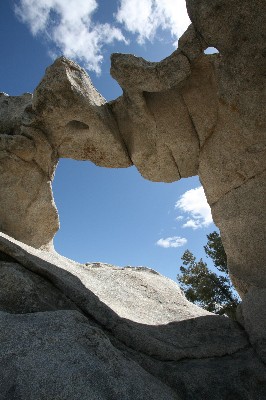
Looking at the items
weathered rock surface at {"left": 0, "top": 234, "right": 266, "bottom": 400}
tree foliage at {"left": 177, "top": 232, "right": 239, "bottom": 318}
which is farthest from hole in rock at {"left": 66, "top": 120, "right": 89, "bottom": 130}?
tree foliage at {"left": 177, "top": 232, "right": 239, "bottom": 318}

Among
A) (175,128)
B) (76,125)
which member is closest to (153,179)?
(175,128)

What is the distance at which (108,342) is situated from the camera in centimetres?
240

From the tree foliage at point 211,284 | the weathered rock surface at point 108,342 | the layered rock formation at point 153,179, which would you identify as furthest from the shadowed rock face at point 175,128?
the tree foliage at point 211,284

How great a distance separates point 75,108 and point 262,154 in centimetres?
327

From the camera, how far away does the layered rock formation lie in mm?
2289

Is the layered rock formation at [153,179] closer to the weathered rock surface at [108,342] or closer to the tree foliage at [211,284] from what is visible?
the weathered rock surface at [108,342]

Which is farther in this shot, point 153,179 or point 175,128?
point 153,179

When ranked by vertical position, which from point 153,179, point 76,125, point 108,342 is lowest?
point 108,342

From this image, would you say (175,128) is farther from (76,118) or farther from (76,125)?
(76,125)

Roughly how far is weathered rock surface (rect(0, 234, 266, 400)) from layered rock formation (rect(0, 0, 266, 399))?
0.01m

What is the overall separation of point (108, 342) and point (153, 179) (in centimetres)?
447

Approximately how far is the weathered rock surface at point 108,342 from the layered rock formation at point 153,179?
1 cm

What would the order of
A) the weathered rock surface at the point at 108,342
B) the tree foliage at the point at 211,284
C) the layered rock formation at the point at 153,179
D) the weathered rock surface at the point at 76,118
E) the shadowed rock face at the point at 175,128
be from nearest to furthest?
the weathered rock surface at the point at 108,342 → the layered rock formation at the point at 153,179 → the shadowed rock face at the point at 175,128 → the weathered rock surface at the point at 76,118 → the tree foliage at the point at 211,284

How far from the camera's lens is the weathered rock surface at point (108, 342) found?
6.36 feet
